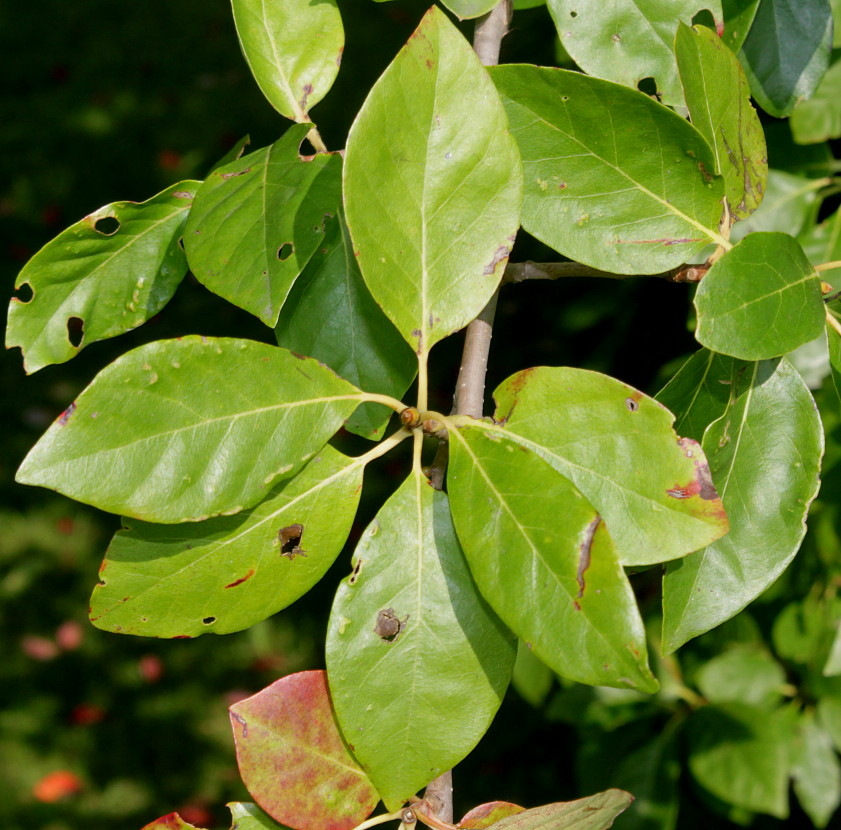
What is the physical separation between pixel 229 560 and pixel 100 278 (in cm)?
34

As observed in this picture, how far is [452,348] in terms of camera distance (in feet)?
10.0

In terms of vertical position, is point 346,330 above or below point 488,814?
above

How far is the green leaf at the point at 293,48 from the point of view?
0.89m

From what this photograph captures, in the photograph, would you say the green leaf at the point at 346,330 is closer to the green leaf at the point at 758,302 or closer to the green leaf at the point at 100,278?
the green leaf at the point at 100,278

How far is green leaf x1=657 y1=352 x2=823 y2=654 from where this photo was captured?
0.78m

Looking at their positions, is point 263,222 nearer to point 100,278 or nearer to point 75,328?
point 100,278

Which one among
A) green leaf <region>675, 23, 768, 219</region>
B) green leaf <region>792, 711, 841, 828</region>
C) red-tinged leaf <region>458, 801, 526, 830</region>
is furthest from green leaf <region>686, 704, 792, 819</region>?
green leaf <region>675, 23, 768, 219</region>

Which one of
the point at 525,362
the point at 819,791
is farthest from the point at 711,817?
the point at 525,362

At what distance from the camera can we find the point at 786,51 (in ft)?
3.33

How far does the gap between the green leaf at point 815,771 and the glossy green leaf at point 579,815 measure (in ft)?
3.60

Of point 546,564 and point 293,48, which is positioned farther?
point 293,48

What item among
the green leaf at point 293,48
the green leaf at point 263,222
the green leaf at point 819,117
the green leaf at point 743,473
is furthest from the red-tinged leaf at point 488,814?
the green leaf at point 819,117

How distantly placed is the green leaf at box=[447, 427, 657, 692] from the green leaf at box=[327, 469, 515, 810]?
69 millimetres

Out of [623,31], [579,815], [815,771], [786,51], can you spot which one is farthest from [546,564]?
[815,771]
